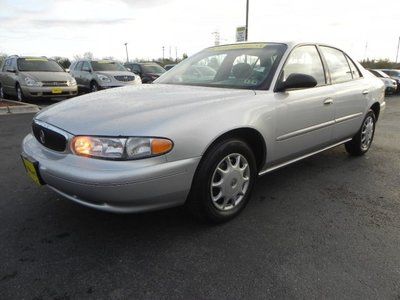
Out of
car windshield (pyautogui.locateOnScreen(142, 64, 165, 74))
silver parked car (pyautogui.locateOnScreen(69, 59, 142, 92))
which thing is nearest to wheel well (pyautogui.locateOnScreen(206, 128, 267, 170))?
silver parked car (pyautogui.locateOnScreen(69, 59, 142, 92))

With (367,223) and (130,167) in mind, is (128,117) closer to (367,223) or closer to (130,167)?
(130,167)

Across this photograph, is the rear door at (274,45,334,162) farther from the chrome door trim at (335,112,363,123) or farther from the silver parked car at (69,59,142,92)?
the silver parked car at (69,59,142,92)

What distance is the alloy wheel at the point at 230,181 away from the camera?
2.97 metres

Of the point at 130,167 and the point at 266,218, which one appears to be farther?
the point at 266,218

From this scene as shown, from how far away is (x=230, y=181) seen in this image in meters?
3.03

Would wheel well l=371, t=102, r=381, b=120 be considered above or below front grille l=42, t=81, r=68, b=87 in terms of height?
above

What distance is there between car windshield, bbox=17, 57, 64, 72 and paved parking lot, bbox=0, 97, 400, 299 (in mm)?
8909

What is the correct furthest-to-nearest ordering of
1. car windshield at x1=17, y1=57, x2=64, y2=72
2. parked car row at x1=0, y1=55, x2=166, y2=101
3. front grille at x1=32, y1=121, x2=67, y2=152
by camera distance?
car windshield at x1=17, y1=57, x2=64, y2=72 → parked car row at x1=0, y1=55, x2=166, y2=101 → front grille at x1=32, y1=121, x2=67, y2=152

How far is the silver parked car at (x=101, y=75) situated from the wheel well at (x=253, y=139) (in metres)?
10.3

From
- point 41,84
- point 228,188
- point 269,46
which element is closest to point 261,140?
point 228,188

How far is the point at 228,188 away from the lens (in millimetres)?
3039

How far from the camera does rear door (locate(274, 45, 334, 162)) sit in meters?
3.44

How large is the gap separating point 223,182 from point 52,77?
32.4 ft

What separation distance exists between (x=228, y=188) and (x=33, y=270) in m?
1.52
